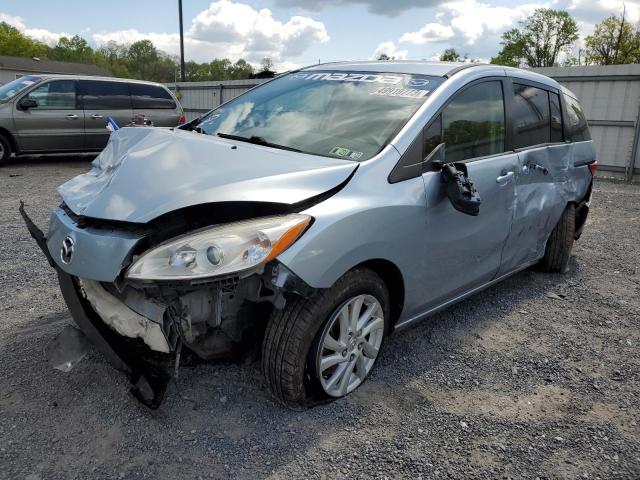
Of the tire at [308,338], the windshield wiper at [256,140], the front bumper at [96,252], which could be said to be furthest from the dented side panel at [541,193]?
the front bumper at [96,252]

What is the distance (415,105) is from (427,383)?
1576 millimetres

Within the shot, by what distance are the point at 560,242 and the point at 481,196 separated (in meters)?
1.78

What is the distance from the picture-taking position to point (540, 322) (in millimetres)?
3914

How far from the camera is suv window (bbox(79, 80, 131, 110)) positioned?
10625mm

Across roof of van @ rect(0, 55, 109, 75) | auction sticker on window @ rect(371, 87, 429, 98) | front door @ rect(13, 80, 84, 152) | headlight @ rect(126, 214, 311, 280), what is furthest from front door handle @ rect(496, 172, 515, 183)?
roof of van @ rect(0, 55, 109, 75)

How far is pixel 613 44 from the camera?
3819 cm

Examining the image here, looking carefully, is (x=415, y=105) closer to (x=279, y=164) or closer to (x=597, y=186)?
(x=279, y=164)

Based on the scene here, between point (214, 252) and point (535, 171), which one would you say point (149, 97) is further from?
point (214, 252)

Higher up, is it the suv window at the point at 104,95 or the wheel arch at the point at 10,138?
the suv window at the point at 104,95

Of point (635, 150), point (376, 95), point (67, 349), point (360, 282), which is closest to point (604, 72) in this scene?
point (635, 150)

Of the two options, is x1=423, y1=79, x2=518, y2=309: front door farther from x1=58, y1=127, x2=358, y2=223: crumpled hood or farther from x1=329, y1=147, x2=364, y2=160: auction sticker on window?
x1=58, y1=127, x2=358, y2=223: crumpled hood

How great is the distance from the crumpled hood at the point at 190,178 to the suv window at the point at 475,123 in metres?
0.81

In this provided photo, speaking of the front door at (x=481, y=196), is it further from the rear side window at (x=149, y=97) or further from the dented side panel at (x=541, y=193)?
the rear side window at (x=149, y=97)

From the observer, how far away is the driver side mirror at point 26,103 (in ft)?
32.1
